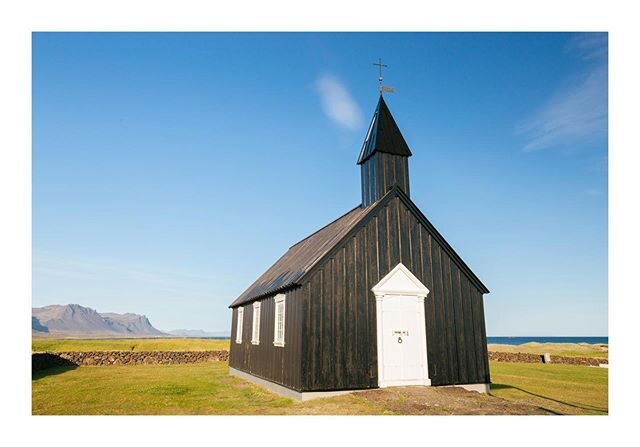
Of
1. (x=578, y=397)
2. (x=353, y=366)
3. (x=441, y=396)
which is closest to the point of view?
(x=441, y=396)

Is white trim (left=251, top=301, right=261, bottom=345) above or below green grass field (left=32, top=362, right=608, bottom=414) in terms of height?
above

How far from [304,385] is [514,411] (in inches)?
219

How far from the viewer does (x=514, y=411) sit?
1057 cm

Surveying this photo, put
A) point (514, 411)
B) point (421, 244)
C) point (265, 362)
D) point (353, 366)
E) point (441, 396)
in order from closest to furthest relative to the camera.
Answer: point (514, 411)
point (441, 396)
point (353, 366)
point (421, 244)
point (265, 362)

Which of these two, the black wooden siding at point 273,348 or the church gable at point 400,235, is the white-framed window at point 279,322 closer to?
the black wooden siding at point 273,348

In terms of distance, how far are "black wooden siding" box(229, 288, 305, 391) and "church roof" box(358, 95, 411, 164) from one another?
6555mm

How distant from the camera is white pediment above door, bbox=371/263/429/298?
14262 mm

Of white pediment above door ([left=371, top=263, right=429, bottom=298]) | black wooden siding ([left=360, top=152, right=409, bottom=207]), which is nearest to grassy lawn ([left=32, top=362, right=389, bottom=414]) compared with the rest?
white pediment above door ([left=371, top=263, right=429, bottom=298])

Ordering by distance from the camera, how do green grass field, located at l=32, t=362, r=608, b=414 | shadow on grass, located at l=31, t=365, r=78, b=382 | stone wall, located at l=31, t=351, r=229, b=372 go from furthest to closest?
stone wall, located at l=31, t=351, r=229, b=372, shadow on grass, located at l=31, t=365, r=78, b=382, green grass field, located at l=32, t=362, r=608, b=414

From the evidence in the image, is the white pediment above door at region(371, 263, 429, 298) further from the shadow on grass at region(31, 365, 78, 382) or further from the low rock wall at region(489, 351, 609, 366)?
the low rock wall at region(489, 351, 609, 366)

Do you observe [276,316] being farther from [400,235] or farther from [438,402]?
[438,402]

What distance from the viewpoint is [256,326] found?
18.8m

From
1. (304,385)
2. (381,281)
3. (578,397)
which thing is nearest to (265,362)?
(304,385)

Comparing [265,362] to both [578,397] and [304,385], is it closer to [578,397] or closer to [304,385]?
[304,385]
